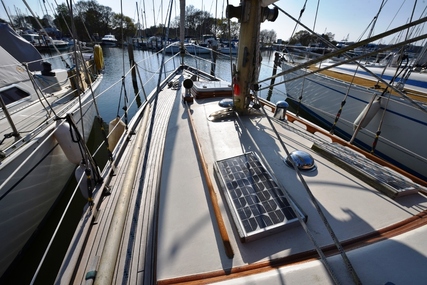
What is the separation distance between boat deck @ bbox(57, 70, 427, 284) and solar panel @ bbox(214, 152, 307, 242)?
7 centimetres

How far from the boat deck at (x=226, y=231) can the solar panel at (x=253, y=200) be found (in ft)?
0.24

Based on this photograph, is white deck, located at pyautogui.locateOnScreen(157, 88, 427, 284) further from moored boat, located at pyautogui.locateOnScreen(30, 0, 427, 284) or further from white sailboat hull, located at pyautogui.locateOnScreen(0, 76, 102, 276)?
white sailboat hull, located at pyautogui.locateOnScreen(0, 76, 102, 276)

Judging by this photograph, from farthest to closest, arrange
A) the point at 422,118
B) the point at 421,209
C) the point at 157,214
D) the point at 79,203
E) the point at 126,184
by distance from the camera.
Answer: the point at 422,118
the point at 79,203
the point at 126,184
the point at 157,214
the point at 421,209

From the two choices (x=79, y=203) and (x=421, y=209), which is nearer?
(x=421, y=209)

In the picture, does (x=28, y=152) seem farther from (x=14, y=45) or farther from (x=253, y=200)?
(x=14, y=45)

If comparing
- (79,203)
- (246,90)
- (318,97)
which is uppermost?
(246,90)

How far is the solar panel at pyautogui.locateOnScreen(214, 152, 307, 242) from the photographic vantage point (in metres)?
1.27

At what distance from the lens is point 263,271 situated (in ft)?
3.40

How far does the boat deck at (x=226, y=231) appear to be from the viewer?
103 centimetres

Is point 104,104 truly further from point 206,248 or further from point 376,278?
point 376,278

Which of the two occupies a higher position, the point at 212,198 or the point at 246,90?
the point at 246,90

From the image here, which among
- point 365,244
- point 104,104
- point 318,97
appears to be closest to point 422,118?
point 318,97

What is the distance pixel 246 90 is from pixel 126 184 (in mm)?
2062

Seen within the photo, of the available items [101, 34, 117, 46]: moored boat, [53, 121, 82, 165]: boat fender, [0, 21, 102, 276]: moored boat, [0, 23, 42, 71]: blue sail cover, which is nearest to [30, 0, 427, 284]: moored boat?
[0, 21, 102, 276]: moored boat
